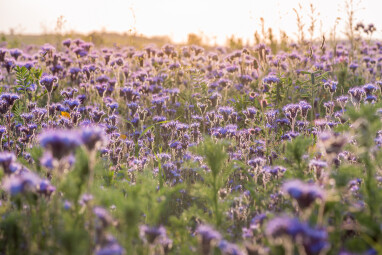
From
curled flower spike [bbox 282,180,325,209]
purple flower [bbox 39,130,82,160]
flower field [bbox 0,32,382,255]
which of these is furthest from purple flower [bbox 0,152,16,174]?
curled flower spike [bbox 282,180,325,209]

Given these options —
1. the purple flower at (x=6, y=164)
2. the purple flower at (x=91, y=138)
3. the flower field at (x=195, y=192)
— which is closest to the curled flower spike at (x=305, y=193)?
the flower field at (x=195, y=192)

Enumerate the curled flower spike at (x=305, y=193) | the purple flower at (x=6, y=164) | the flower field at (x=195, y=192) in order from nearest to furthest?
Result: the curled flower spike at (x=305, y=193) < the flower field at (x=195, y=192) < the purple flower at (x=6, y=164)

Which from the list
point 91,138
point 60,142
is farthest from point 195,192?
point 60,142

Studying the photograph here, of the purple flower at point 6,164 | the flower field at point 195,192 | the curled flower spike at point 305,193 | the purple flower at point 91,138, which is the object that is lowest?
the flower field at point 195,192

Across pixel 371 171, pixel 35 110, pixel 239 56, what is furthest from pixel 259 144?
pixel 239 56

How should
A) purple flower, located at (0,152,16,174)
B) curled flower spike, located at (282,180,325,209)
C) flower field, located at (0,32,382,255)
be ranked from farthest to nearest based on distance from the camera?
purple flower, located at (0,152,16,174) < flower field, located at (0,32,382,255) < curled flower spike, located at (282,180,325,209)

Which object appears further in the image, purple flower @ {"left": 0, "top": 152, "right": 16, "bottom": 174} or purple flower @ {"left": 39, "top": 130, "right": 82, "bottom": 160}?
purple flower @ {"left": 0, "top": 152, "right": 16, "bottom": 174}

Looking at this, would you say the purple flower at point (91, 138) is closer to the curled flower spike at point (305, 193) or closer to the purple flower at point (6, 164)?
the purple flower at point (6, 164)

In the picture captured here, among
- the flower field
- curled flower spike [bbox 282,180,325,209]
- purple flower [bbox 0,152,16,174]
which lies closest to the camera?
curled flower spike [bbox 282,180,325,209]

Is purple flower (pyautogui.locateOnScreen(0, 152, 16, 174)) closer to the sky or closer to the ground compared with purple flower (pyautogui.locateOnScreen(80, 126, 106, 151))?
closer to the ground

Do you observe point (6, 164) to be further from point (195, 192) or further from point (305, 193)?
point (305, 193)

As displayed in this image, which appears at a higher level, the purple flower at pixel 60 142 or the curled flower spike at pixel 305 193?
the purple flower at pixel 60 142

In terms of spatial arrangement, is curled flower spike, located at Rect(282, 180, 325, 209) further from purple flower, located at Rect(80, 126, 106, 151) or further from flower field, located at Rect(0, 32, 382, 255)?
purple flower, located at Rect(80, 126, 106, 151)

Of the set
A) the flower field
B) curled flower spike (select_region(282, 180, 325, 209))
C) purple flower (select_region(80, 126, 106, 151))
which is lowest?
the flower field
